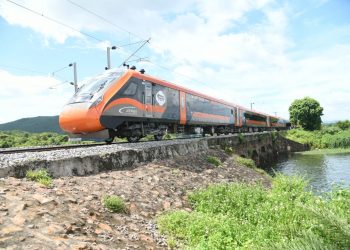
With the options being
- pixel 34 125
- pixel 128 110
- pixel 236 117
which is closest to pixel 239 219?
pixel 128 110

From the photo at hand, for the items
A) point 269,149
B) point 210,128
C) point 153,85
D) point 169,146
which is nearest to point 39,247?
point 169,146

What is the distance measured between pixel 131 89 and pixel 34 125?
141173mm

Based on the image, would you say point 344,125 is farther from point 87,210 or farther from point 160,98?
point 87,210

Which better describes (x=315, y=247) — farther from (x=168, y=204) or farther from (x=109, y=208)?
(x=168, y=204)

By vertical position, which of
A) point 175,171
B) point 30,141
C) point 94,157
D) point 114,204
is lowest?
point 114,204

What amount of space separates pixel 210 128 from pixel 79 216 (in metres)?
20.3

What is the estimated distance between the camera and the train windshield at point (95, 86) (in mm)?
12602

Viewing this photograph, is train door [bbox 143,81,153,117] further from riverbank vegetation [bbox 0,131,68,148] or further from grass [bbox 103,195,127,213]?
riverbank vegetation [bbox 0,131,68,148]

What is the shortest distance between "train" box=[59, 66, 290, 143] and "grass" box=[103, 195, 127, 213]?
227 inches

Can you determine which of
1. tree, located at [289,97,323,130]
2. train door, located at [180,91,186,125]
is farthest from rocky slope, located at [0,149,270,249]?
tree, located at [289,97,323,130]

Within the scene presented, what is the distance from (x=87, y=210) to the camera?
6.20m

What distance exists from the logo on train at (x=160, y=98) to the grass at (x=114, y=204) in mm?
9408

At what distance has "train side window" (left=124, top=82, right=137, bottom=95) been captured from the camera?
13.5m

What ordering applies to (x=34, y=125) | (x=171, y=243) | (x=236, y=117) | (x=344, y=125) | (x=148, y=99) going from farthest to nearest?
1. (x=34, y=125)
2. (x=344, y=125)
3. (x=236, y=117)
4. (x=148, y=99)
5. (x=171, y=243)
